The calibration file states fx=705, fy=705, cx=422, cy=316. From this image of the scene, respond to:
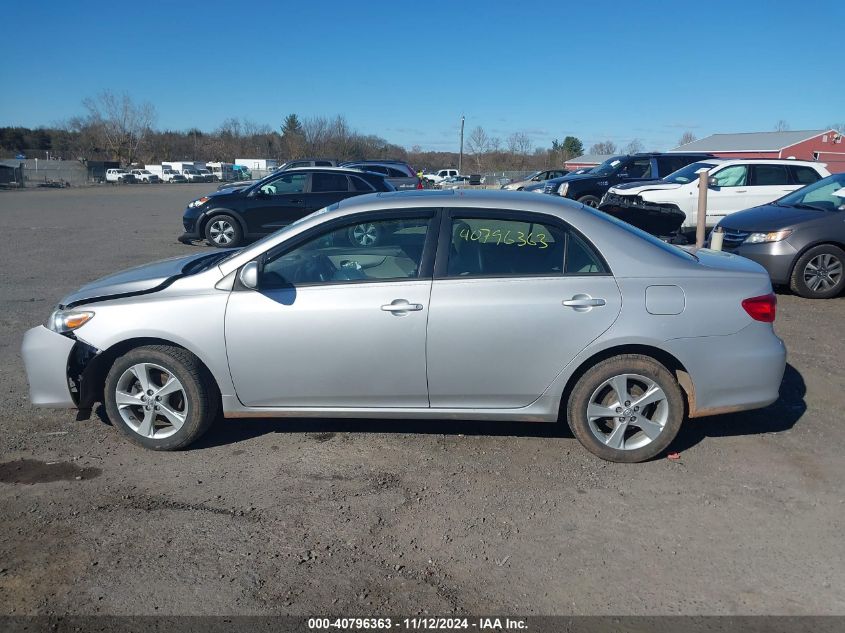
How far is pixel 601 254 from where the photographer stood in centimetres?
443

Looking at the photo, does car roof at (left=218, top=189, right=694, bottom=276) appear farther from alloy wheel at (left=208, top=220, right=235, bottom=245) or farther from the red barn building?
the red barn building

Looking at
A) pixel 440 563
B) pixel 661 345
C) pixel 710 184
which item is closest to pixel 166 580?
pixel 440 563

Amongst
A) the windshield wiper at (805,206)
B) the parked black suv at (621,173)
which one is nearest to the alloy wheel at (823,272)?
the windshield wiper at (805,206)

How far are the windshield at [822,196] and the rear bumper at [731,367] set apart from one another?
236 inches

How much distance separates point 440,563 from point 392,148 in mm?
99577

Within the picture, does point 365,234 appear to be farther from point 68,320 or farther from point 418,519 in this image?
point 68,320

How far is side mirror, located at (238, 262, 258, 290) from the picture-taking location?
14.1 ft

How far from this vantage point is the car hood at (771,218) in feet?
30.0

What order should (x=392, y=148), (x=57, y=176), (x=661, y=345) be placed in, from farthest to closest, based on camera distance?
(x=392, y=148)
(x=57, y=176)
(x=661, y=345)

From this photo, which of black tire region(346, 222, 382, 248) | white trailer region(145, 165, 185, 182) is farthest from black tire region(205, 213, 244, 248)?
white trailer region(145, 165, 185, 182)

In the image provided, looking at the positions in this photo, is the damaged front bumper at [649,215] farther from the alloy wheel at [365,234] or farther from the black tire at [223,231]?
the alloy wheel at [365,234]

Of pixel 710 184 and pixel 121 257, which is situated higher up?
pixel 710 184

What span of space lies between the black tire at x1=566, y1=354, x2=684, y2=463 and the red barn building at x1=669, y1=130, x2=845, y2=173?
183 ft

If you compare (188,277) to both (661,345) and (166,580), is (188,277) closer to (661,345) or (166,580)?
(166,580)
